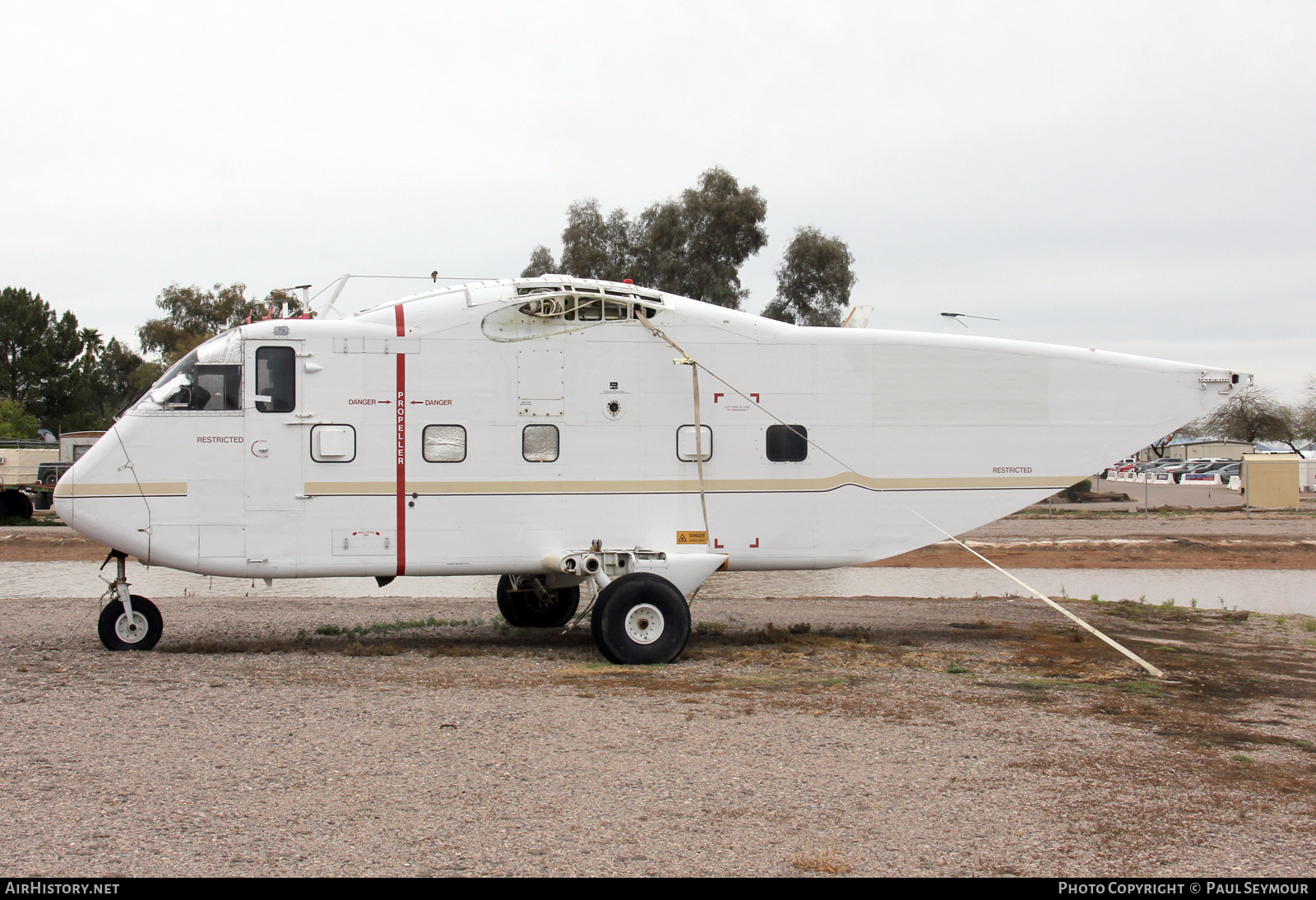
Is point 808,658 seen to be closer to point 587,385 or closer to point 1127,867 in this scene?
point 587,385

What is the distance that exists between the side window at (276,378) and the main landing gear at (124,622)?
2.36 meters

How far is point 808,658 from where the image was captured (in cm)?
1119

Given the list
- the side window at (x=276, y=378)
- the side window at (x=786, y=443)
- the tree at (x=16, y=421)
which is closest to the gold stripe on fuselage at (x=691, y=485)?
the side window at (x=786, y=443)

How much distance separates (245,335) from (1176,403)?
10.5m

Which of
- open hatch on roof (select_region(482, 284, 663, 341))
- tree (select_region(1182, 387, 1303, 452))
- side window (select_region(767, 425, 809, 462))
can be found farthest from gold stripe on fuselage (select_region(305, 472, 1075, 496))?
tree (select_region(1182, 387, 1303, 452))

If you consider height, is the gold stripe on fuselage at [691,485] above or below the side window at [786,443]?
below

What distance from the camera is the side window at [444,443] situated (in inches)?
436

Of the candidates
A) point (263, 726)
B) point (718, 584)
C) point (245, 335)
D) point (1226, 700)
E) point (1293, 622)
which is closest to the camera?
point (263, 726)

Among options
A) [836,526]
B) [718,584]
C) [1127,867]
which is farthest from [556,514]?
[718,584]

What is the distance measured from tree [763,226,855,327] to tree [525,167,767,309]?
1478 mm

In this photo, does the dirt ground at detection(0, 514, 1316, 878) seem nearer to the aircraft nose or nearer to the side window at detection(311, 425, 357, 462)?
the aircraft nose

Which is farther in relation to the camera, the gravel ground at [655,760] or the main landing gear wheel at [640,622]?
the main landing gear wheel at [640,622]

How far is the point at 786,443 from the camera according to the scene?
11617mm

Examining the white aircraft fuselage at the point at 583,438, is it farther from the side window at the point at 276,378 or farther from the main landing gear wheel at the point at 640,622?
the main landing gear wheel at the point at 640,622
